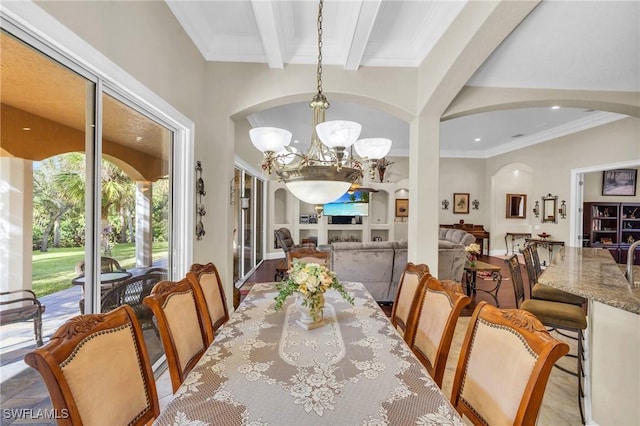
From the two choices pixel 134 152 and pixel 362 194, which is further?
pixel 362 194

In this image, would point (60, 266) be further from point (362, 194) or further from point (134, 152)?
point (362, 194)

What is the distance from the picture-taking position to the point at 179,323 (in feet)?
4.79

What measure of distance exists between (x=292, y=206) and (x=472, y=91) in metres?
→ 5.68

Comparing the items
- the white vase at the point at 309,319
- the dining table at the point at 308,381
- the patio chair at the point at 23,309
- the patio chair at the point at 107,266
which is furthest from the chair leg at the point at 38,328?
the white vase at the point at 309,319

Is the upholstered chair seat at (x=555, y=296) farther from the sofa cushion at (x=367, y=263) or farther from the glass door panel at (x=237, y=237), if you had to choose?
the glass door panel at (x=237, y=237)

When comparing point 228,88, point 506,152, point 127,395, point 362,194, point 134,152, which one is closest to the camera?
point 127,395

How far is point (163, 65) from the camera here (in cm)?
228

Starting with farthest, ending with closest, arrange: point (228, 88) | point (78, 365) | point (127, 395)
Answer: point (228, 88) → point (127, 395) → point (78, 365)

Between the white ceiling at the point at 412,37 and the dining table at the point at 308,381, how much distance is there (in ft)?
7.97

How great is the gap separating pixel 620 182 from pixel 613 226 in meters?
1.00

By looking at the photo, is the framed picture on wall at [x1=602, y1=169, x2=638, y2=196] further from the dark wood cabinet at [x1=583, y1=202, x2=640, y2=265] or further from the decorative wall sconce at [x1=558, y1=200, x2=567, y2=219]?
the decorative wall sconce at [x1=558, y1=200, x2=567, y2=219]

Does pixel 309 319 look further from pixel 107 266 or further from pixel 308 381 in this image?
pixel 107 266

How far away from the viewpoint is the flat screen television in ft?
26.9

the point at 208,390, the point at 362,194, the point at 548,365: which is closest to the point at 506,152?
the point at 362,194
